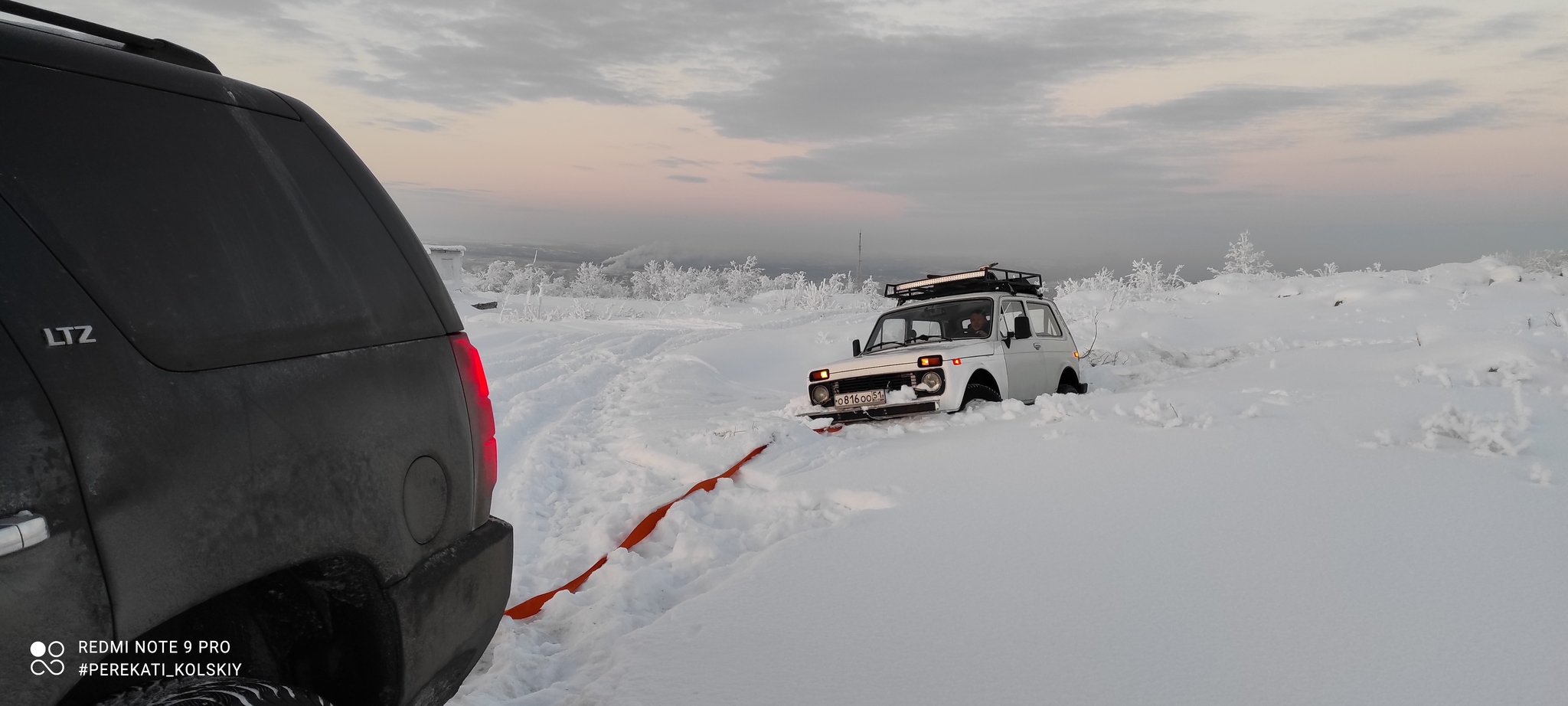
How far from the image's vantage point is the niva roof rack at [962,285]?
961 centimetres

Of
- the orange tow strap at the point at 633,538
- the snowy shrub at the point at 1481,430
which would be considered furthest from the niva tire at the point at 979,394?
the snowy shrub at the point at 1481,430

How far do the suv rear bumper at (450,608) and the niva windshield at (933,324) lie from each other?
22.8 feet

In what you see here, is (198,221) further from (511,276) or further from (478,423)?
(511,276)

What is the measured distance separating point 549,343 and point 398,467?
17.1 metres

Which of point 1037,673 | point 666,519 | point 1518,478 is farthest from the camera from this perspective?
point 666,519

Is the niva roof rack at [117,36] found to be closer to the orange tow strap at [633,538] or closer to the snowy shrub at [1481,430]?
the orange tow strap at [633,538]

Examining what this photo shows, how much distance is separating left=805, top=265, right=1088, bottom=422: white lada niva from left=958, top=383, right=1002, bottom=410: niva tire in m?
0.01

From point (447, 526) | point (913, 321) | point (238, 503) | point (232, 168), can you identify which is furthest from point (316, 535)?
point (913, 321)

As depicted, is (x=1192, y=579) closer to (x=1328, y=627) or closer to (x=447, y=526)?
(x=1328, y=627)

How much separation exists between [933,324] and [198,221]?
804 cm

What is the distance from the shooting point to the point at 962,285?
32.1 ft

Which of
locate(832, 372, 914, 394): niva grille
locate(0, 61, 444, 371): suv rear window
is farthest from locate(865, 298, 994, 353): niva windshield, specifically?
locate(0, 61, 444, 371): suv rear window

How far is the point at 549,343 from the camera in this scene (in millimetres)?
18781

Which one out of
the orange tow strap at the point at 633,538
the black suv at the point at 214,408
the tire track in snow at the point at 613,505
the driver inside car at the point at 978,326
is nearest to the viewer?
the black suv at the point at 214,408
